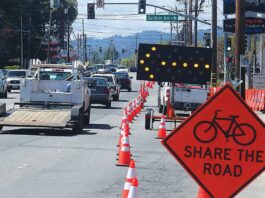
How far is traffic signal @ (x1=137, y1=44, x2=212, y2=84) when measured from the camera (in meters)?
24.0

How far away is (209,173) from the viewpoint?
7.80 meters

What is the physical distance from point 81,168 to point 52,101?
33.9ft

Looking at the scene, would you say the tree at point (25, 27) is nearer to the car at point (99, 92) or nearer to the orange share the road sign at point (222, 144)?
the car at point (99, 92)

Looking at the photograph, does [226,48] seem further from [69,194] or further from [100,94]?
[69,194]

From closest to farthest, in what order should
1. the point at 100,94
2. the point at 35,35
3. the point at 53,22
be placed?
the point at 100,94 → the point at 35,35 → the point at 53,22

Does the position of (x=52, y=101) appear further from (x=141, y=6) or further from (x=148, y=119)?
(x=141, y=6)

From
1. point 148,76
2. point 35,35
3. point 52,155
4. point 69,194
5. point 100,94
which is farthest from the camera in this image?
point 35,35

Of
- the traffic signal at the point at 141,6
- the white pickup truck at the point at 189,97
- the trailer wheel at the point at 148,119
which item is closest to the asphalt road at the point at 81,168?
the trailer wheel at the point at 148,119

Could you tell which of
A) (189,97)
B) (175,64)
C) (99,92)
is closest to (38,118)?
(175,64)

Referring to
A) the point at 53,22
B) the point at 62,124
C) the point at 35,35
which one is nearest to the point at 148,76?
the point at 62,124

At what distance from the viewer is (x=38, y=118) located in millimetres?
23344

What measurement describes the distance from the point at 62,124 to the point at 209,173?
15.2 m

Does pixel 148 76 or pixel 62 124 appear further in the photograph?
pixel 148 76

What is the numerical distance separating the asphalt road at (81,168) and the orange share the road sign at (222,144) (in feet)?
14.3
